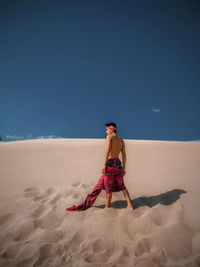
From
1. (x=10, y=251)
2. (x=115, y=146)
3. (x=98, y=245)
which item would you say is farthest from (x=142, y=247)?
(x=10, y=251)

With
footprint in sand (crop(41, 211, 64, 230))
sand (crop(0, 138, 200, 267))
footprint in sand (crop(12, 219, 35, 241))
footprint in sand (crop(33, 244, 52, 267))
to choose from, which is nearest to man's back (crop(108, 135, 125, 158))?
sand (crop(0, 138, 200, 267))

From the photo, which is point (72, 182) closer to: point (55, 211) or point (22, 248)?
point (55, 211)

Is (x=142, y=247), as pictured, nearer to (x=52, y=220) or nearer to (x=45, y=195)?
(x=52, y=220)

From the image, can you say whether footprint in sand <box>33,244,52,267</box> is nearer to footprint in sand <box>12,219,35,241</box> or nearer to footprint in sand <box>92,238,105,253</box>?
footprint in sand <box>12,219,35,241</box>

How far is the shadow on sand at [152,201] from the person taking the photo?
3418 millimetres

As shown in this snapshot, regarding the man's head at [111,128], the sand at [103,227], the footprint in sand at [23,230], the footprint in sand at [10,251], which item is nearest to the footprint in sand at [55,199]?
the sand at [103,227]

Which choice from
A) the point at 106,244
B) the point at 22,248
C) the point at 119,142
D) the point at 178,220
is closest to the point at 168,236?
the point at 178,220

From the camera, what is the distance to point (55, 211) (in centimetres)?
339

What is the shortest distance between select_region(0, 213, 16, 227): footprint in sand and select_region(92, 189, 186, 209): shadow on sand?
6.27 feet

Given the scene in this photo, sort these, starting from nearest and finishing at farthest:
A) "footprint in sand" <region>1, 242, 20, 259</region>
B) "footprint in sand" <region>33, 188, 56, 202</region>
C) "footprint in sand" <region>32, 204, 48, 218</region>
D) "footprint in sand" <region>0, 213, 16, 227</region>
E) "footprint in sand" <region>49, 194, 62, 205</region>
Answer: "footprint in sand" <region>1, 242, 20, 259</region> → "footprint in sand" <region>0, 213, 16, 227</region> → "footprint in sand" <region>32, 204, 48, 218</region> → "footprint in sand" <region>49, 194, 62, 205</region> → "footprint in sand" <region>33, 188, 56, 202</region>

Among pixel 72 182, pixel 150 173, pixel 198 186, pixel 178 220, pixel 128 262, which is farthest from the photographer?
pixel 150 173

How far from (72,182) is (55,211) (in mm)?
1940

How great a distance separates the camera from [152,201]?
11.7 ft

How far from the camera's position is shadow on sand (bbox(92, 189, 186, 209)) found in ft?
11.2
